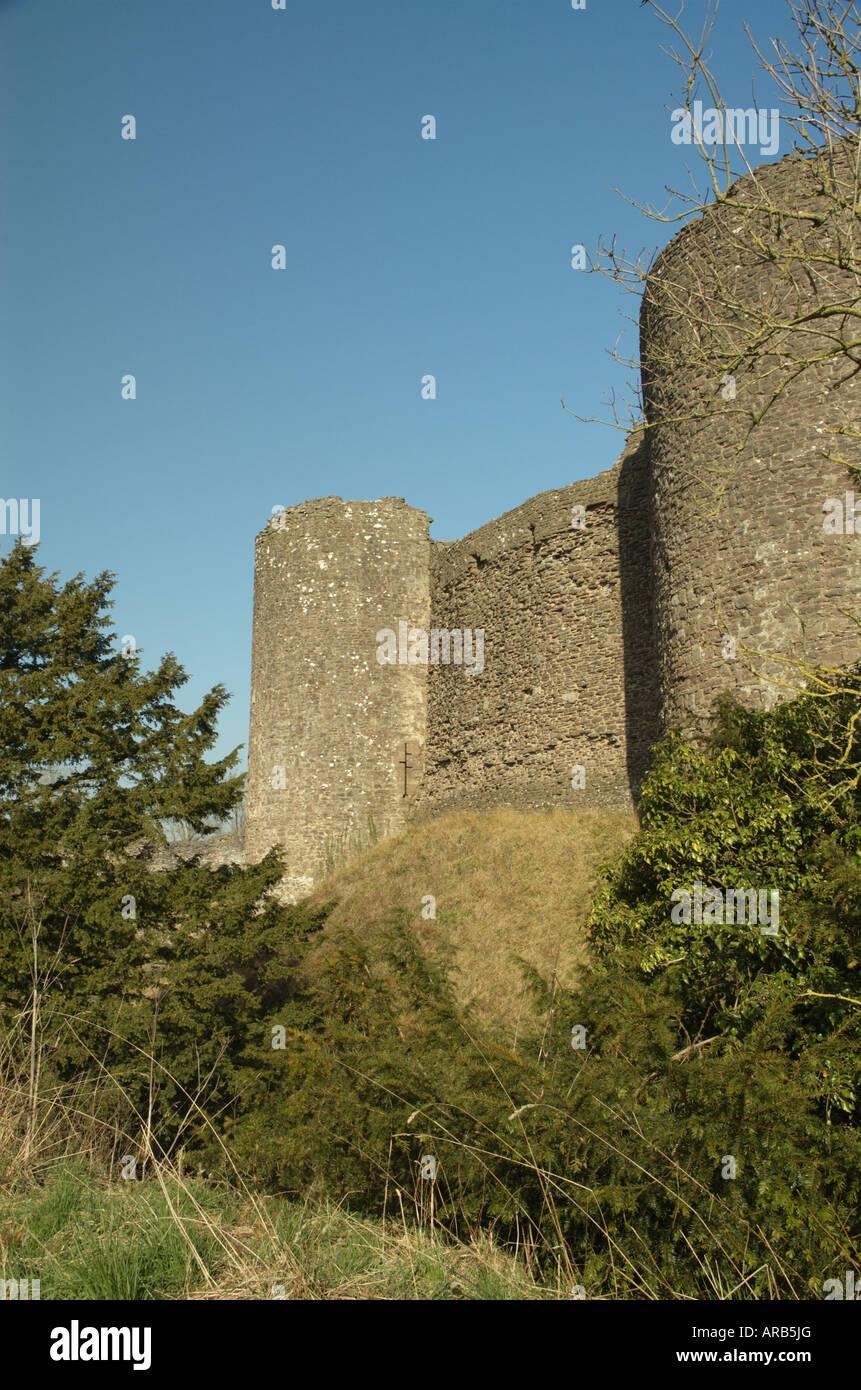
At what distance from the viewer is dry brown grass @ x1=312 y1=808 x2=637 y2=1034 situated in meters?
10.5

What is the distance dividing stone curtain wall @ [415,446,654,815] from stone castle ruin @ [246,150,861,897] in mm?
38

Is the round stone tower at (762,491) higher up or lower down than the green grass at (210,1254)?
higher up

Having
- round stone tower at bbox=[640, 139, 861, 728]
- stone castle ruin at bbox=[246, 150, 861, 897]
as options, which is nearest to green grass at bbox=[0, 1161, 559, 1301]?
stone castle ruin at bbox=[246, 150, 861, 897]

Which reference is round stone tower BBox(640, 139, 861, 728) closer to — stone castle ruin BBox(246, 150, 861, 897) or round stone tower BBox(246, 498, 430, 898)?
stone castle ruin BBox(246, 150, 861, 897)

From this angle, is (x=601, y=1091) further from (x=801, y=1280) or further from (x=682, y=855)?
(x=682, y=855)

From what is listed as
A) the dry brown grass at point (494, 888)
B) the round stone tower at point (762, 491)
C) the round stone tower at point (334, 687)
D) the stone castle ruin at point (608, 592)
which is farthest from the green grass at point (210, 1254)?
the round stone tower at point (334, 687)

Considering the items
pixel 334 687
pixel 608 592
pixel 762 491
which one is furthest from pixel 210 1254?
pixel 334 687

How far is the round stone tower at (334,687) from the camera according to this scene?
17.8m

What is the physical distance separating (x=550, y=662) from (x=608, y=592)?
4.99 feet

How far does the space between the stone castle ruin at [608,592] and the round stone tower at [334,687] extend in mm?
44

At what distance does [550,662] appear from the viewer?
50.4 ft

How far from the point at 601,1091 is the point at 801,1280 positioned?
42.8 inches

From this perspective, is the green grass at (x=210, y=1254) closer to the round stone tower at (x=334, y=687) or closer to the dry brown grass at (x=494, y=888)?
the dry brown grass at (x=494, y=888)
